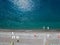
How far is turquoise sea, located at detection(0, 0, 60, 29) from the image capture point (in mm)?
1215

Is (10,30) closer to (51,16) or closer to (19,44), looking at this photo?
(19,44)

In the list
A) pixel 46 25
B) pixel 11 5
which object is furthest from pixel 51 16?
pixel 11 5

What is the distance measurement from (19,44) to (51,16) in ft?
1.13

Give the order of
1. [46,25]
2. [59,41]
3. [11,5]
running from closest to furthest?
[59,41], [46,25], [11,5]

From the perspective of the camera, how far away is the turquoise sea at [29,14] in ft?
3.99

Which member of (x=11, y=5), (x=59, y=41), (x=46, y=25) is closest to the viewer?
(x=59, y=41)

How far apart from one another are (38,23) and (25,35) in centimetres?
18

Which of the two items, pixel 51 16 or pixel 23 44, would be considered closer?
pixel 23 44

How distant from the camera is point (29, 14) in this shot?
1.26 meters

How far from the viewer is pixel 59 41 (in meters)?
1.07

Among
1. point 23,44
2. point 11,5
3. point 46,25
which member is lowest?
point 23,44

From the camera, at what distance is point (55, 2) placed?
1.26 metres

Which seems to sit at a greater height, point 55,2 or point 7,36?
point 55,2

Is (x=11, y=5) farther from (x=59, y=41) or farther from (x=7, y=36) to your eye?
(x=59, y=41)
